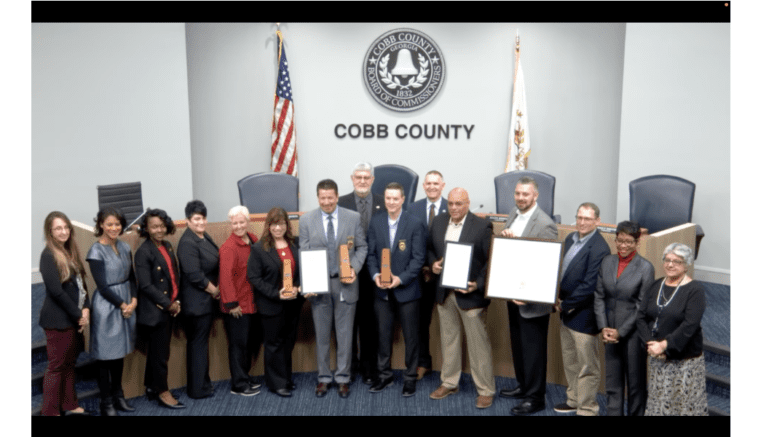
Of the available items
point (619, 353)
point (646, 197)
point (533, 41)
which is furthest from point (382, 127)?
point (619, 353)

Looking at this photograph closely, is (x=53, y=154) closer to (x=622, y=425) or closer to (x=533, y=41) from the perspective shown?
(x=533, y=41)

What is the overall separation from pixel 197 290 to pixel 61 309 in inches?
33.2

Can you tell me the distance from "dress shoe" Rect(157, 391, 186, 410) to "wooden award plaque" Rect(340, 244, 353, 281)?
1.43 m

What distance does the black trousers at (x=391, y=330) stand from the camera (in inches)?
177

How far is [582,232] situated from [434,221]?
3.41ft

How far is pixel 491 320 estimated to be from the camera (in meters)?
4.88

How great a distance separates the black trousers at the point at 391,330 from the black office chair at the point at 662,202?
2475 mm

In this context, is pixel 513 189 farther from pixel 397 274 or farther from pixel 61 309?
pixel 61 309

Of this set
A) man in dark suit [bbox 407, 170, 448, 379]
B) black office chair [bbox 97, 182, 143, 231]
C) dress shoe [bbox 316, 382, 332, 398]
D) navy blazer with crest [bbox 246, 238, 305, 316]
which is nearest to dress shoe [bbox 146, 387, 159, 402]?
navy blazer with crest [bbox 246, 238, 305, 316]

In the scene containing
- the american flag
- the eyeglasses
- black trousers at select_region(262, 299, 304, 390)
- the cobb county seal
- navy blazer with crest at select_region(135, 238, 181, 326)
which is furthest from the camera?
the cobb county seal

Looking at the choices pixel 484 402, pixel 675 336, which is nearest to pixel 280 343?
pixel 484 402

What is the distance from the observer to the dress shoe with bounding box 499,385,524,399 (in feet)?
14.9

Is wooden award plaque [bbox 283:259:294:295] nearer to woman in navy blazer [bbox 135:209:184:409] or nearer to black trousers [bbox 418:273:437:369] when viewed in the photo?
woman in navy blazer [bbox 135:209:184:409]

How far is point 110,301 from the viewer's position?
158 inches
